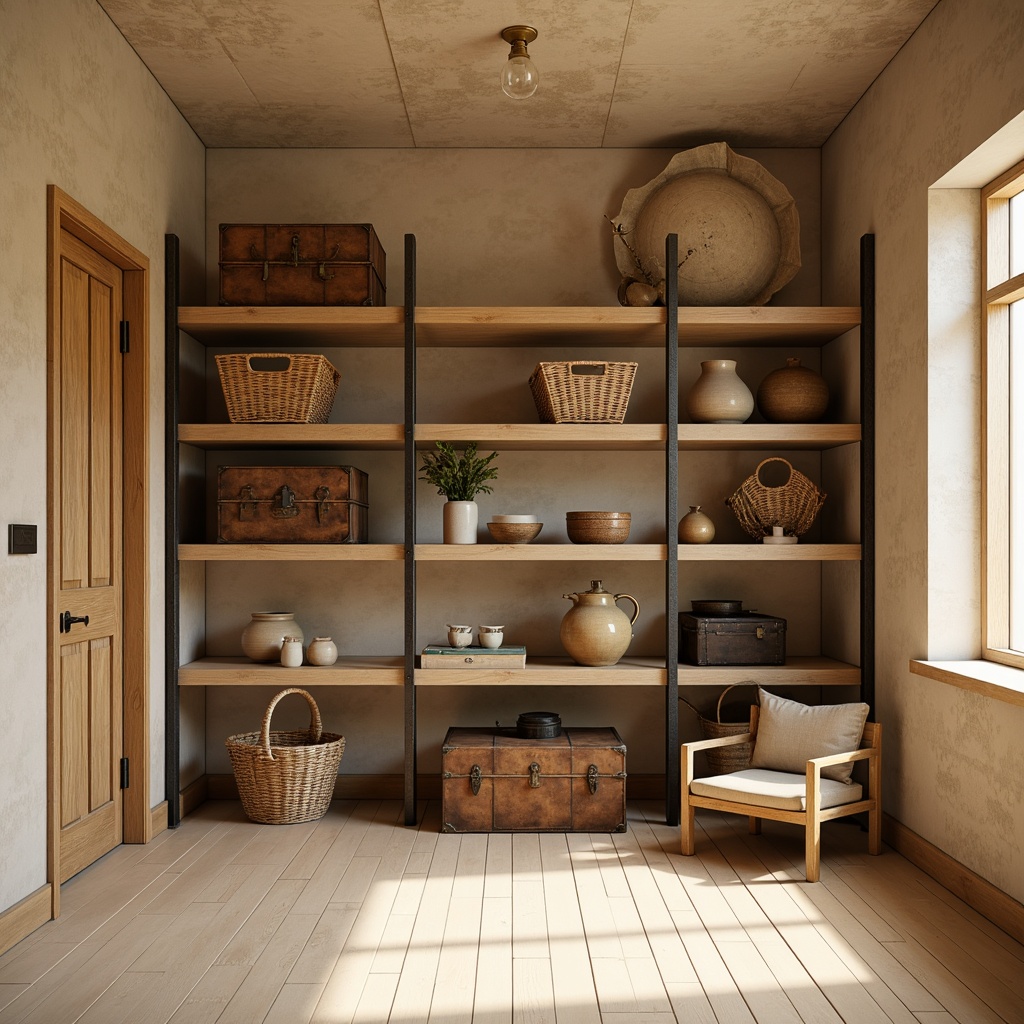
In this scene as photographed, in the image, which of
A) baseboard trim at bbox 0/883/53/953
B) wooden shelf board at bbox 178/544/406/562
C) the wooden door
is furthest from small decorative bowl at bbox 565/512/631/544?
baseboard trim at bbox 0/883/53/953

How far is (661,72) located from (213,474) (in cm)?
279

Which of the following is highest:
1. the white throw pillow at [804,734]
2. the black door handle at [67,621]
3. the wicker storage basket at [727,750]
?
the black door handle at [67,621]

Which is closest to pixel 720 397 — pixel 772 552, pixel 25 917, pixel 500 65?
pixel 772 552

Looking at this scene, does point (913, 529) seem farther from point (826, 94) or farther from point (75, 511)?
point (75, 511)

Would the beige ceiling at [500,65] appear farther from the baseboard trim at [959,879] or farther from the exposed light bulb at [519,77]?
the baseboard trim at [959,879]

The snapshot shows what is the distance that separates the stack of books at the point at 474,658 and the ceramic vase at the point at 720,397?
4.40ft

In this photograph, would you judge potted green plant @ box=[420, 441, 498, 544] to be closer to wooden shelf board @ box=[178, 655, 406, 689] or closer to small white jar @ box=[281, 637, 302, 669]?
wooden shelf board @ box=[178, 655, 406, 689]

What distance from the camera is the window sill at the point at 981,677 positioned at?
298 centimetres

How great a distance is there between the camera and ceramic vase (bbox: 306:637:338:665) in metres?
4.36

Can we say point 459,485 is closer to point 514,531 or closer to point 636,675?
point 514,531

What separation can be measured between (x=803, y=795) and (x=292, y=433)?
2534 mm

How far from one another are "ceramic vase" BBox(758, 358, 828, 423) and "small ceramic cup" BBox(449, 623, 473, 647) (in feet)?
5.54

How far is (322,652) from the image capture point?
14.3ft

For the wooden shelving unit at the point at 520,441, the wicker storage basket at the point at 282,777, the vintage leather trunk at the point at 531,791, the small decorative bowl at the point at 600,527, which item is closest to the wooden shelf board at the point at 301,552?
the wooden shelving unit at the point at 520,441
